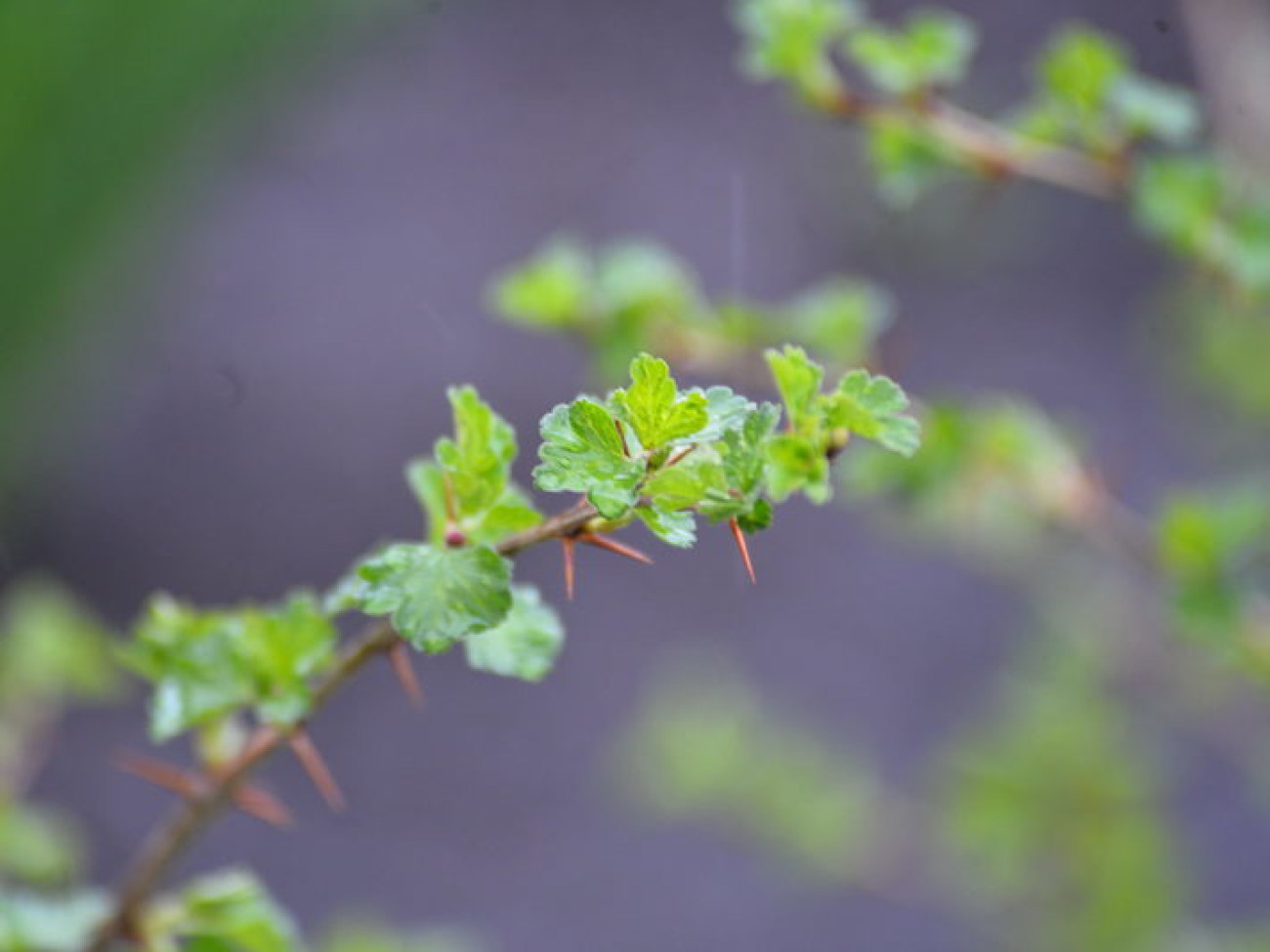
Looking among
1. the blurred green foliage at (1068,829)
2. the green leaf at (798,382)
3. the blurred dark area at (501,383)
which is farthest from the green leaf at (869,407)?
the blurred dark area at (501,383)

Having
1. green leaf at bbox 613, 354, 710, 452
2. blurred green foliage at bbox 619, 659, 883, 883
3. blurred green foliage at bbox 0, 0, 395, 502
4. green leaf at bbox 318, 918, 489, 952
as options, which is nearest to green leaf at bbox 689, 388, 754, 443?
green leaf at bbox 613, 354, 710, 452

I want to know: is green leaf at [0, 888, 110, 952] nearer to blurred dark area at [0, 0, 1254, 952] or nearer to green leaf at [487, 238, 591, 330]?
green leaf at [487, 238, 591, 330]

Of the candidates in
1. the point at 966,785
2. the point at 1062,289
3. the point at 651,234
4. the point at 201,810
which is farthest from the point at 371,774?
the point at 201,810

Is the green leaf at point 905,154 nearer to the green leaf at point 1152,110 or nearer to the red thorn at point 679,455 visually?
the green leaf at point 1152,110

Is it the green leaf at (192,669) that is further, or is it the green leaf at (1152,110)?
the green leaf at (1152,110)

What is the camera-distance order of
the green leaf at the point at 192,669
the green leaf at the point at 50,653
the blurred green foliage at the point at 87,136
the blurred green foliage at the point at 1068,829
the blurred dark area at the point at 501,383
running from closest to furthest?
the green leaf at the point at 192,669 → the green leaf at the point at 50,653 → the blurred green foliage at the point at 1068,829 → the blurred green foliage at the point at 87,136 → the blurred dark area at the point at 501,383
